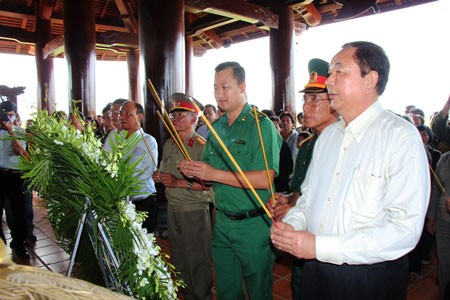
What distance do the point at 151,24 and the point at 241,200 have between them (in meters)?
2.49

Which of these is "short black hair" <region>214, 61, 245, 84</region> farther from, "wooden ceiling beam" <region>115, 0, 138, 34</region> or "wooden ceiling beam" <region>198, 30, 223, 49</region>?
"wooden ceiling beam" <region>198, 30, 223, 49</region>

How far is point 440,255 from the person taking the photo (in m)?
2.40

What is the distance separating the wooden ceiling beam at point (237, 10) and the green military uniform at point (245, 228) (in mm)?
3529

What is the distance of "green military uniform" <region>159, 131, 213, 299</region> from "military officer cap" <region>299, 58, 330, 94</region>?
1.11m

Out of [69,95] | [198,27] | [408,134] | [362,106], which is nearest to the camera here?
[408,134]

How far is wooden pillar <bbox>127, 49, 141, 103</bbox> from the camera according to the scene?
27.5 ft

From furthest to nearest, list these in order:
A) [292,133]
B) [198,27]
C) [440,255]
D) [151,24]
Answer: [198,27]
[292,133]
[151,24]
[440,255]

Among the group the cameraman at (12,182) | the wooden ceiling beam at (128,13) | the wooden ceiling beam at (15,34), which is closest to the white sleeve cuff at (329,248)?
the cameraman at (12,182)

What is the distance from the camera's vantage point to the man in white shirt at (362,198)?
41.3 inches

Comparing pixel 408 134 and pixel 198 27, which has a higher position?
pixel 198 27

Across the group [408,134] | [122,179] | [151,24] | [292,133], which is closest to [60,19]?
[151,24]

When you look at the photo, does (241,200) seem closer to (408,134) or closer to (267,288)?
(267,288)

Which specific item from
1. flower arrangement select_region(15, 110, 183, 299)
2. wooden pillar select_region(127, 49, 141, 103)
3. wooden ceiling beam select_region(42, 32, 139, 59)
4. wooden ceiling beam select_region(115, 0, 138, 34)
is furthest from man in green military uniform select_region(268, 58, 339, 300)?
wooden pillar select_region(127, 49, 141, 103)

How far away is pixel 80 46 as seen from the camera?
18.3 feet
